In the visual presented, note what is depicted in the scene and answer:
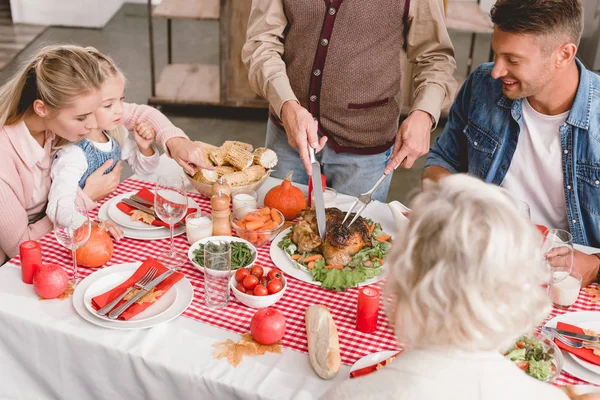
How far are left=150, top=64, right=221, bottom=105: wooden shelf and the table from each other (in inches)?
163

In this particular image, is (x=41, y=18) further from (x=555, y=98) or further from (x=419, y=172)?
(x=555, y=98)

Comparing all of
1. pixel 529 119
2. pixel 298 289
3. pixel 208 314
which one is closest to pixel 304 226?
pixel 298 289

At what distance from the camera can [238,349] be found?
5.90 feet

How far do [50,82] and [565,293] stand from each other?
6.30 ft

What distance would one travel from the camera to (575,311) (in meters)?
2.06

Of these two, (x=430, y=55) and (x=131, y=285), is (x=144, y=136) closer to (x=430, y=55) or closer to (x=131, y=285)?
(x=131, y=285)

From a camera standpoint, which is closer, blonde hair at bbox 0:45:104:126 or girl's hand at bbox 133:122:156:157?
blonde hair at bbox 0:45:104:126

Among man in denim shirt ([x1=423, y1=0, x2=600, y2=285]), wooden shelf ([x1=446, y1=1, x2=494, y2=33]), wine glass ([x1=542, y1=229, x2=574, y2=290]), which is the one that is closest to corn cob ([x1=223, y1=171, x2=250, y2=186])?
man in denim shirt ([x1=423, y1=0, x2=600, y2=285])

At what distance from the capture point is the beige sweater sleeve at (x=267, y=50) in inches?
104

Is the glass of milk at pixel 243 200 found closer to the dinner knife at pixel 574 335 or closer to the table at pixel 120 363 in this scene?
the table at pixel 120 363

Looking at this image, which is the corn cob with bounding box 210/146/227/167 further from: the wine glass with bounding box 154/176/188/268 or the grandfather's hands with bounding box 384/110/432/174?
the grandfather's hands with bounding box 384/110/432/174

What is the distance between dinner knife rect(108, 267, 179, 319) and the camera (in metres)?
1.89

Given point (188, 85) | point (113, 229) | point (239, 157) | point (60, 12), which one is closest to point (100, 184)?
point (113, 229)

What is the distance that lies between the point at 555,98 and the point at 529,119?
14 centimetres
